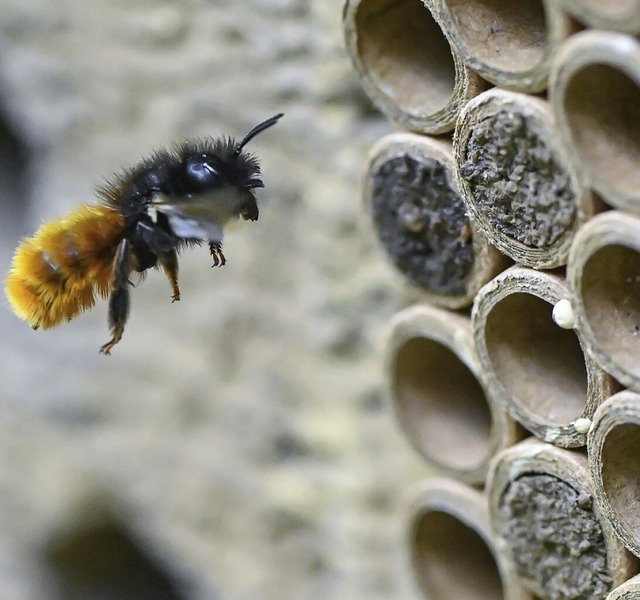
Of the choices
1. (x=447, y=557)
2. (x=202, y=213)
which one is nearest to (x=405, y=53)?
(x=202, y=213)

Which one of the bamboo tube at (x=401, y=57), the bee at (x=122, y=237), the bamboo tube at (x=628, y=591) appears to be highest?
the bamboo tube at (x=401, y=57)

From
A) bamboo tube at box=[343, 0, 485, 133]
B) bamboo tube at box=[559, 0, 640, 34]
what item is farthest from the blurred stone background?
bamboo tube at box=[559, 0, 640, 34]

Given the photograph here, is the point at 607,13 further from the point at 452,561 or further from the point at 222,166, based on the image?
the point at 452,561

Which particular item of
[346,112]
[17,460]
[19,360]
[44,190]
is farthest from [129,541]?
[346,112]

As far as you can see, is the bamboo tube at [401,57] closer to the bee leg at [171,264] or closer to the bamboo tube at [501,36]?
the bamboo tube at [501,36]

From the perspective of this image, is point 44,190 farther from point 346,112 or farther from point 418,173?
point 418,173

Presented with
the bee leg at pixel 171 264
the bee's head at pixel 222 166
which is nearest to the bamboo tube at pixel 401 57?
the bee's head at pixel 222 166
